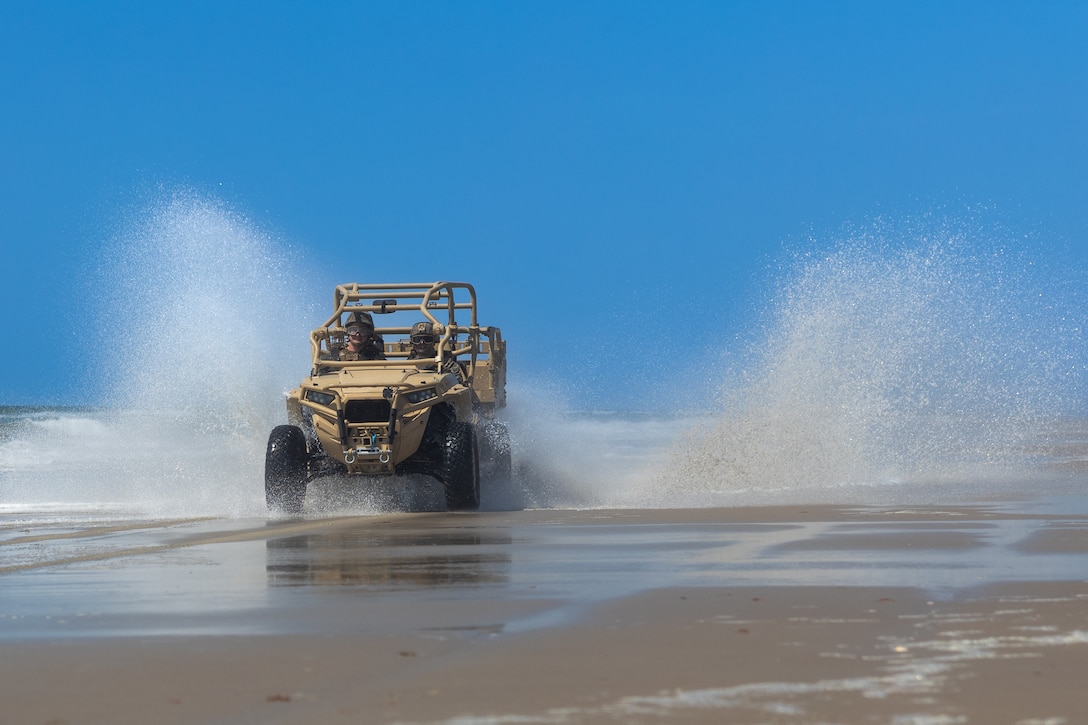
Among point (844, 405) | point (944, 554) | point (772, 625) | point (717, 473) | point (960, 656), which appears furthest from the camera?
point (844, 405)

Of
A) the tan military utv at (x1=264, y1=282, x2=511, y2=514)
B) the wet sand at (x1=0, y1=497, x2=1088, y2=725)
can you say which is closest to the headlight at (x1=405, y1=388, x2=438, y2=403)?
the tan military utv at (x1=264, y1=282, x2=511, y2=514)

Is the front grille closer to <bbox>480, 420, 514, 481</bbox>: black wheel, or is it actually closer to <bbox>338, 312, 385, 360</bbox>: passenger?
<bbox>338, 312, 385, 360</bbox>: passenger

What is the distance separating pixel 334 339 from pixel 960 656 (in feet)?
40.7

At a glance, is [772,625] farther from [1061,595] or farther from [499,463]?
[499,463]

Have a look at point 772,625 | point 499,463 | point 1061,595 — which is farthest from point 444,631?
point 499,463

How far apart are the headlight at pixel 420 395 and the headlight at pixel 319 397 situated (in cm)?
76

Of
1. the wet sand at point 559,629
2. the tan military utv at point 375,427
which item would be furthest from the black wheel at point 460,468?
the wet sand at point 559,629

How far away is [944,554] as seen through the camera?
8625 millimetres

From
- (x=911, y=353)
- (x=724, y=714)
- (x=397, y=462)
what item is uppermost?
(x=911, y=353)

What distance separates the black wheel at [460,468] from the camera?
14.2 metres

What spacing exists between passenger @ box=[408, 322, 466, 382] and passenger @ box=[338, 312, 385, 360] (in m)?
0.47

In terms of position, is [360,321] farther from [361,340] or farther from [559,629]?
[559,629]

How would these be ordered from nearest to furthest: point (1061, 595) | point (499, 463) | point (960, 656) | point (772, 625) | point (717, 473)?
point (960, 656), point (772, 625), point (1061, 595), point (499, 463), point (717, 473)

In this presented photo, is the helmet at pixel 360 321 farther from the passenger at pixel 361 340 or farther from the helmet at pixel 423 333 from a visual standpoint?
the helmet at pixel 423 333
